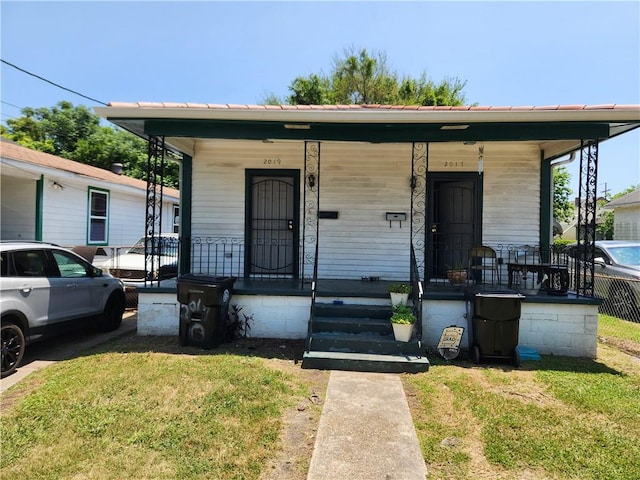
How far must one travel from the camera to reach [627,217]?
60.1ft

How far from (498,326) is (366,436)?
272 centimetres

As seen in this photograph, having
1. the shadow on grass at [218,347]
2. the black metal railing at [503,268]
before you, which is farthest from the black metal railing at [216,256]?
the black metal railing at [503,268]

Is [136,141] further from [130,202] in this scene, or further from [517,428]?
[517,428]

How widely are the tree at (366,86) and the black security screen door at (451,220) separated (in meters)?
13.3

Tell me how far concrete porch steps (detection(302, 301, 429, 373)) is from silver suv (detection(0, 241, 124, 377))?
3.38 m

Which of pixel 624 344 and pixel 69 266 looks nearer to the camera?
pixel 69 266

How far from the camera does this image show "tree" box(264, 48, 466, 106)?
19.9 m

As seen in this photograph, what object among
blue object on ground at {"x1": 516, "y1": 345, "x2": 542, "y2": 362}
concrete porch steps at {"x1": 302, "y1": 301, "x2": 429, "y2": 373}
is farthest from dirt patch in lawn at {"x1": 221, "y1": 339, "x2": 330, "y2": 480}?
blue object on ground at {"x1": 516, "y1": 345, "x2": 542, "y2": 362}

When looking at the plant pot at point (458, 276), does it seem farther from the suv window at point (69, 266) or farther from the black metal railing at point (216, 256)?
the suv window at point (69, 266)

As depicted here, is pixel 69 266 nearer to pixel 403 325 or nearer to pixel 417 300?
pixel 403 325

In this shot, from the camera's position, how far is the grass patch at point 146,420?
2.71 m

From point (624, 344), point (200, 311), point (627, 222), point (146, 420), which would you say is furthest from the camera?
point (627, 222)

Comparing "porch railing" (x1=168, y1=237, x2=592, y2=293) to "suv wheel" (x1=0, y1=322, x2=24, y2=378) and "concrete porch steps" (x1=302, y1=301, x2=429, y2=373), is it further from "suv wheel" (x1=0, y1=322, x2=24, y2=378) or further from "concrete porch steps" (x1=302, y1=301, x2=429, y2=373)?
"suv wheel" (x1=0, y1=322, x2=24, y2=378)

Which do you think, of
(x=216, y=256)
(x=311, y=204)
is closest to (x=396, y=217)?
A: (x=311, y=204)
